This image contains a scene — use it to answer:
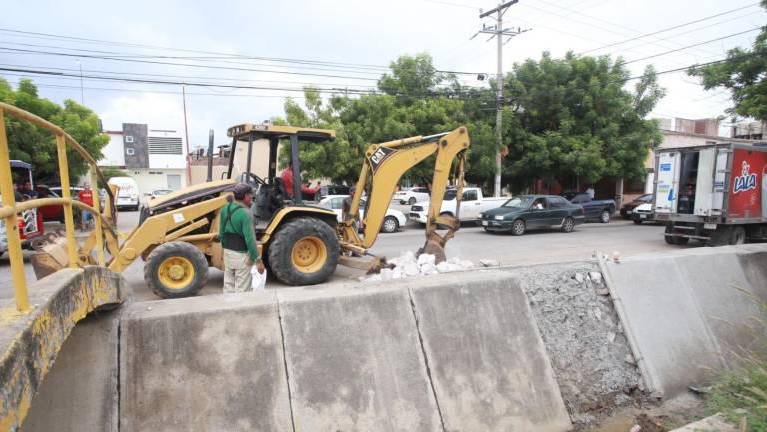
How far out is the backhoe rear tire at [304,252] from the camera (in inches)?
287

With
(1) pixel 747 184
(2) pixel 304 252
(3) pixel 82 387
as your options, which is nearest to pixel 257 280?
(2) pixel 304 252

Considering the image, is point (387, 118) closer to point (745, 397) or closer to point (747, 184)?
point (747, 184)

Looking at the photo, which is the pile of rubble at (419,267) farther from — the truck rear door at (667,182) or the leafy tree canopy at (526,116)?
the leafy tree canopy at (526,116)

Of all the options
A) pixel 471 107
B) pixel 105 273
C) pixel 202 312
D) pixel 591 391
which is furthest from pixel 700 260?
pixel 471 107

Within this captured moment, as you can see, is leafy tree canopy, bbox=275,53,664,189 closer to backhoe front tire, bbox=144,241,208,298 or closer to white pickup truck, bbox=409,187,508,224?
white pickup truck, bbox=409,187,508,224

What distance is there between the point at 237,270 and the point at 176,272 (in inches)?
68.7

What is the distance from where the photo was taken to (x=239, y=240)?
18.0 feet

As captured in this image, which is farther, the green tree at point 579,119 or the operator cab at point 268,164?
the green tree at point 579,119

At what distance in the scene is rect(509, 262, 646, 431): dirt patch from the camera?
4527 millimetres

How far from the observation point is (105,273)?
3.39 metres

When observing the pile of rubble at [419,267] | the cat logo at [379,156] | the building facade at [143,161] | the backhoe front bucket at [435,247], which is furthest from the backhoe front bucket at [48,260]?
the building facade at [143,161]

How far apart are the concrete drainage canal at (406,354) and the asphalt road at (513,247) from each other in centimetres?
396

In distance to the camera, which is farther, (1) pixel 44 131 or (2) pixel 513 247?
(1) pixel 44 131

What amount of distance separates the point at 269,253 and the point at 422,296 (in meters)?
3.76
